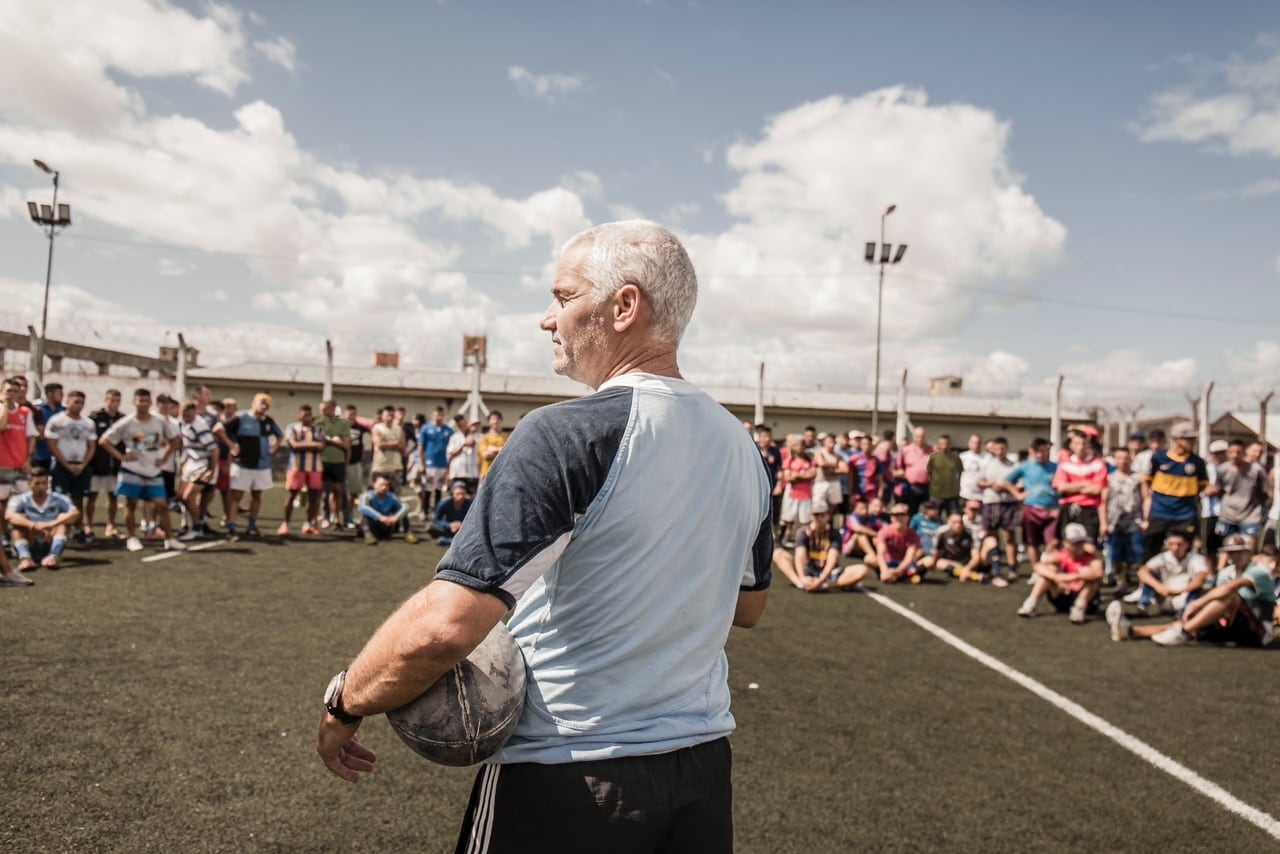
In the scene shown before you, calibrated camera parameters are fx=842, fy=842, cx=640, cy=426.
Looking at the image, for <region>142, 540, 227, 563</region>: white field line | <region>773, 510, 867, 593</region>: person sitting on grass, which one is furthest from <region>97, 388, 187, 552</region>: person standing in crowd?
<region>773, 510, 867, 593</region>: person sitting on grass

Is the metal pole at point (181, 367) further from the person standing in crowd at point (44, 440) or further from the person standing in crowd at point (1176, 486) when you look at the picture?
the person standing in crowd at point (1176, 486)

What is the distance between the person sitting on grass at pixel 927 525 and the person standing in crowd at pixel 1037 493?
1184 mm

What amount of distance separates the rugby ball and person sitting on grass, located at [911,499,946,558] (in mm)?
11084

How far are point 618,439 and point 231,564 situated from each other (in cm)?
910

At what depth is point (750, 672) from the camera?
6008mm

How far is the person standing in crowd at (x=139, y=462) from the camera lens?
1000cm

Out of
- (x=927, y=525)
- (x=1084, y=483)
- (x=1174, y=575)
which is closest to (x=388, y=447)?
(x=927, y=525)

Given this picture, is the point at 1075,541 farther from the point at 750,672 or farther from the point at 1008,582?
the point at 750,672

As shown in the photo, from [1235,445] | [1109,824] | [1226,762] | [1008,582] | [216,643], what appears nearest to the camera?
[1109,824]

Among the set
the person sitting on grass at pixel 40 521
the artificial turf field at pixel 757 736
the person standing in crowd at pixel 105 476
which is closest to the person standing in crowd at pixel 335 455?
the person standing in crowd at pixel 105 476

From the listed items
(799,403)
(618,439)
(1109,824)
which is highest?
(799,403)

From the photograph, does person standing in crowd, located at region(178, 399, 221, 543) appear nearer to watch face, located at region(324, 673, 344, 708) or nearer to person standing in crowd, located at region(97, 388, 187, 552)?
person standing in crowd, located at region(97, 388, 187, 552)

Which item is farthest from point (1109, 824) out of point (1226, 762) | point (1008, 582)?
point (1008, 582)

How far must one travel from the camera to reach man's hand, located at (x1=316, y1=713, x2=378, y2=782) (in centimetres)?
148
